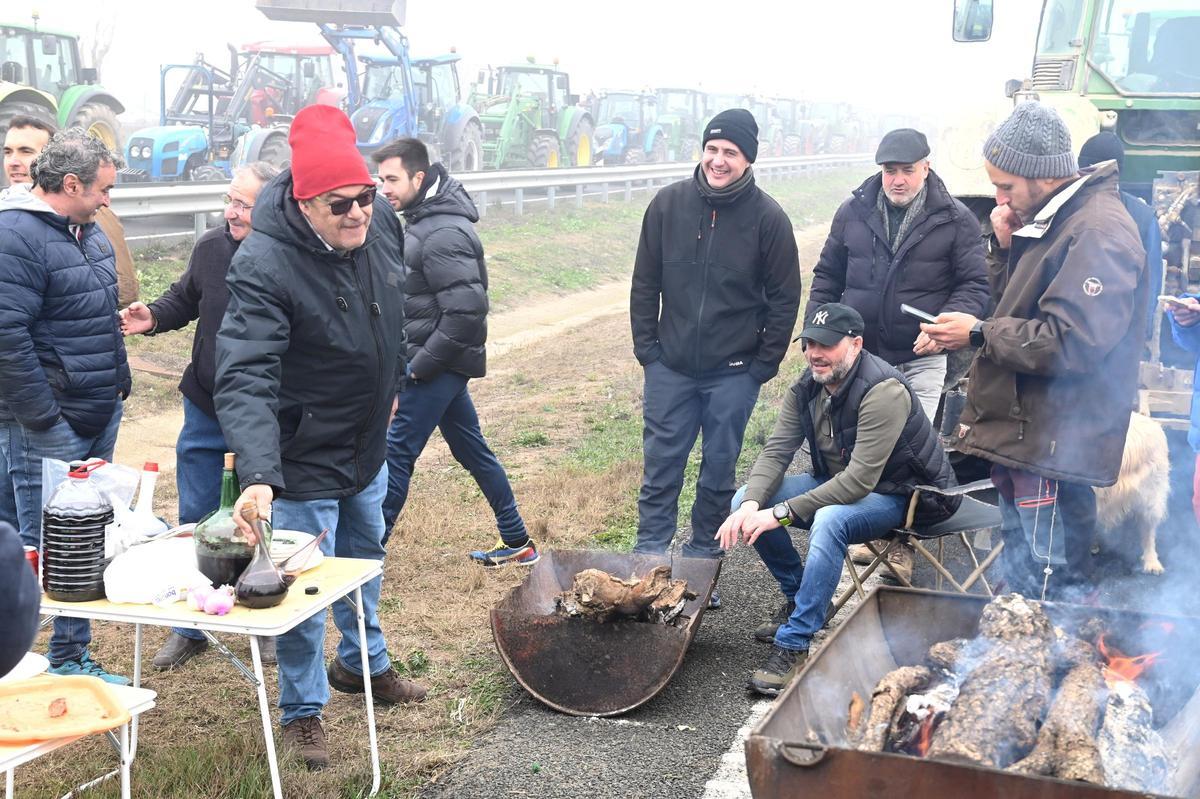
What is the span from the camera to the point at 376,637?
176 inches

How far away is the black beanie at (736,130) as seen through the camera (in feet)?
17.3

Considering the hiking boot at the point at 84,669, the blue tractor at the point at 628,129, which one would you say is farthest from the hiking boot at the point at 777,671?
the blue tractor at the point at 628,129

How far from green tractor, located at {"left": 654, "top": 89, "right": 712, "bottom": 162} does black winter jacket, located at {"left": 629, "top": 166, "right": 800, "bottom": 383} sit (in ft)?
95.9

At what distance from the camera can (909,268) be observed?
18.6 feet

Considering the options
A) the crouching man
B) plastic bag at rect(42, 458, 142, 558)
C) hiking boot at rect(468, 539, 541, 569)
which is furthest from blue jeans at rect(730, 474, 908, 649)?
plastic bag at rect(42, 458, 142, 558)

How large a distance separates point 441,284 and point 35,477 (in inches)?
78.4

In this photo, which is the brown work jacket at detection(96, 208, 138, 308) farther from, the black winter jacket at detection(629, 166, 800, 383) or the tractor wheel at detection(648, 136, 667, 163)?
the tractor wheel at detection(648, 136, 667, 163)

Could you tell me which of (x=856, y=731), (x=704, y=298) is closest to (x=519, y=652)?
(x=856, y=731)

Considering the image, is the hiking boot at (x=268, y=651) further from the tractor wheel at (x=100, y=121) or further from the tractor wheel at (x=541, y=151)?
the tractor wheel at (x=541, y=151)

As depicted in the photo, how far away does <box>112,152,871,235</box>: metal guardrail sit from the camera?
43.7ft

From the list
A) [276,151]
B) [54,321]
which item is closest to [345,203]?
[54,321]

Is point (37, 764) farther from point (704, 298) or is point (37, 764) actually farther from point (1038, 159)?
point (1038, 159)

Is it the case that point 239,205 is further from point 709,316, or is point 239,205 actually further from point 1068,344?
point 1068,344

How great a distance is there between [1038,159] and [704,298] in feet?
5.35
